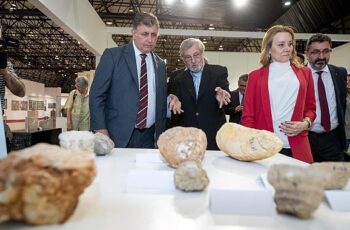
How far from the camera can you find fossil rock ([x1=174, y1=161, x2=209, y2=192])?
2.20 feet

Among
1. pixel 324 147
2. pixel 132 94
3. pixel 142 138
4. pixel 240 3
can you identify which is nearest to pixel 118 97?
pixel 132 94

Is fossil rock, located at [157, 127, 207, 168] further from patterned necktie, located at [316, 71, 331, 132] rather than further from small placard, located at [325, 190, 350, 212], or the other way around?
patterned necktie, located at [316, 71, 331, 132]

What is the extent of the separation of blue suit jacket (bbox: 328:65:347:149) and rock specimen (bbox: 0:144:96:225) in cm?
222

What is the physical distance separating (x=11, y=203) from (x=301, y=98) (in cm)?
148

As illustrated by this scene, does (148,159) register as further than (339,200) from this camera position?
Yes

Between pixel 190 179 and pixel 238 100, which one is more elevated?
pixel 238 100

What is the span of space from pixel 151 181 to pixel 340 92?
2.06 meters

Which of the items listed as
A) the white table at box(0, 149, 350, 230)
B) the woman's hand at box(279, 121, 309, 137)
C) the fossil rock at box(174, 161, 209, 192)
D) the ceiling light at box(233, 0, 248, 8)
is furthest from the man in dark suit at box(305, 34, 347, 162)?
the ceiling light at box(233, 0, 248, 8)

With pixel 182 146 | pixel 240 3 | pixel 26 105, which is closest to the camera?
pixel 182 146

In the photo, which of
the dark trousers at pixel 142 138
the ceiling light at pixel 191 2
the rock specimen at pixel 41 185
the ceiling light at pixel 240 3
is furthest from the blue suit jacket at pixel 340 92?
the ceiling light at pixel 191 2

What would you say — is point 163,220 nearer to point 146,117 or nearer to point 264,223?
point 264,223

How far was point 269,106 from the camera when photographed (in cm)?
164

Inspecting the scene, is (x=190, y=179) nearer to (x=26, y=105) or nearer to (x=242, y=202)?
(x=242, y=202)

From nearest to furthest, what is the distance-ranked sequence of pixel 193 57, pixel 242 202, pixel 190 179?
pixel 242 202 < pixel 190 179 < pixel 193 57
